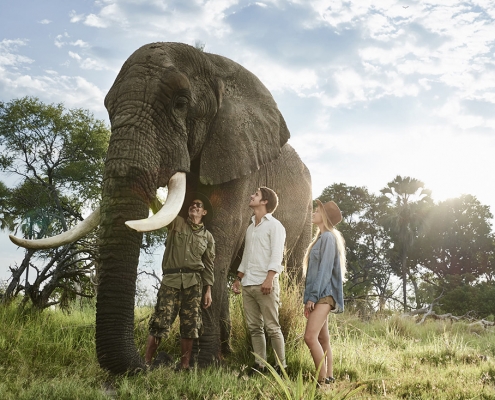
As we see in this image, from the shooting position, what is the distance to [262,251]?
5980mm

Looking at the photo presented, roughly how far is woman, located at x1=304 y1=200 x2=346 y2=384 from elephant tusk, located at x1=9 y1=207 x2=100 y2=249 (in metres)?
2.36

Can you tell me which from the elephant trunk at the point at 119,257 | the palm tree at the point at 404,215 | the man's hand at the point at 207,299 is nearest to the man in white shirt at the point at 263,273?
the man's hand at the point at 207,299

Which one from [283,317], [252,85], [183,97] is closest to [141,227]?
[183,97]

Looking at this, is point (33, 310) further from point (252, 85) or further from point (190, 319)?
point (252, 85)

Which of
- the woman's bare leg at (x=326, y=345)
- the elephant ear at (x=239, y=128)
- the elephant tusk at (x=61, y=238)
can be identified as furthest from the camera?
the elephant ear at (x=239, y=128)

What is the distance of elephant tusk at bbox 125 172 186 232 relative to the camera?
4.80 m

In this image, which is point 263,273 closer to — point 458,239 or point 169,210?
point 169,210

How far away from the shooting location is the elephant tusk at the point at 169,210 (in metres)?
4.80

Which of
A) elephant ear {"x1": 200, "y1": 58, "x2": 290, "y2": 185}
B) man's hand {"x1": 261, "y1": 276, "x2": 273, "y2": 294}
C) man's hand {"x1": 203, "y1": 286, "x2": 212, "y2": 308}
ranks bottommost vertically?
man's hand {"x1": 203, "y1": 286, "x2": 212, "y2": 308}

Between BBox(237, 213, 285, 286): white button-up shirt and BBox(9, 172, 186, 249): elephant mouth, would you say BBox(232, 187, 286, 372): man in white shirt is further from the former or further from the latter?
BBox(9, 172, 186, 249): elephant mouth

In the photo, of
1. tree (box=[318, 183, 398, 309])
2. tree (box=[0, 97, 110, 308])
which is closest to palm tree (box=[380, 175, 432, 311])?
tree (box=[318, 183, 398, 309])

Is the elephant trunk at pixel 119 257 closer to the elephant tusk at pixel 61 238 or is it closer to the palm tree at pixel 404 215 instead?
the elephant tusk at pixel 61 238

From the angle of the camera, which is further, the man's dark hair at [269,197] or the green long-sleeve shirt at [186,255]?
the man's dark hair at [269,197]

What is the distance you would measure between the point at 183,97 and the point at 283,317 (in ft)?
11.7
